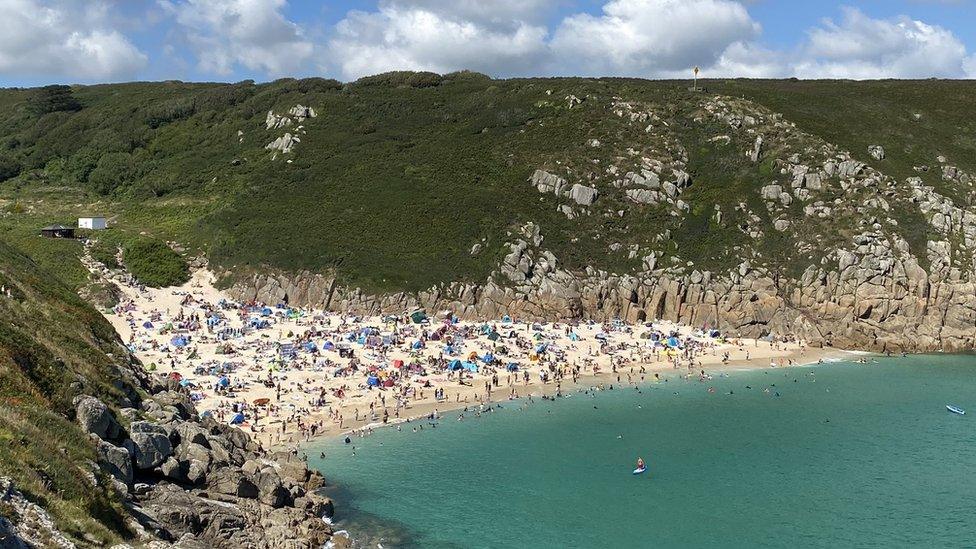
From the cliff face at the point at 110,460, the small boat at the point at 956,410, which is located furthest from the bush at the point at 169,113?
the small boat at the point at 956,410

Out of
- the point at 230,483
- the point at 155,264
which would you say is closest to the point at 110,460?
the point at 230,483

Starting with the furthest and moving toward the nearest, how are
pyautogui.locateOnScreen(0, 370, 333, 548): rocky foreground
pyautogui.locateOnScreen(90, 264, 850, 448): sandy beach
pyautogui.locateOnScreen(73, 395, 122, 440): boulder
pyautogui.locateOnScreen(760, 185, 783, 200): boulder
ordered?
1. pyautogui.locateOnScreen(760, 185, 783, 200): boulder
2. pyautogui.locateOnScreen(90, 264, 850, 448): sandy beach
3. pyautogui.locateOnScreen(73, 395, 122, 440): boulder
4. pyautogui.locateOnScreen(0, 370, 333, 548): rocky foreground

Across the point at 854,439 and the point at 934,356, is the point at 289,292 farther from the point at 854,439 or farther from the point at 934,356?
the point at 934,356

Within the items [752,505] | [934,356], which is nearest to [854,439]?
[752,505]

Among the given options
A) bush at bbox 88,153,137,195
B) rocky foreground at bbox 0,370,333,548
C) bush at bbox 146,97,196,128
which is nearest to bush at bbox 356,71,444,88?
bush at bbox 146,97,196,128

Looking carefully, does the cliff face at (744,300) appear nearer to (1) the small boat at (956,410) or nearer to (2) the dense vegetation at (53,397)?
(1) the small boat at (956,410)

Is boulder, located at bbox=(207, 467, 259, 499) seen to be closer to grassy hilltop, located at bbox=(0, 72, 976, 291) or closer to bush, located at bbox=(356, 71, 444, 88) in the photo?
grassy hilltop, located at bbox=(0, 72, 976, 291)
